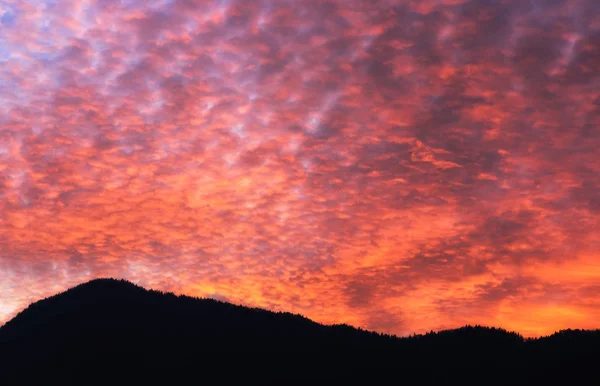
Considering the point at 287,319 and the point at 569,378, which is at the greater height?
the point at 287,319

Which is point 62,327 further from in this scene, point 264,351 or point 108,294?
point 264,351

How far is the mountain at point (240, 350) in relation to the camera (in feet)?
92.8

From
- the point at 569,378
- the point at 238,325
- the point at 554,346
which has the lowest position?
the point at 569,378

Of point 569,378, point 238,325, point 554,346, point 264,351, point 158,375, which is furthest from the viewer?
point 238,325

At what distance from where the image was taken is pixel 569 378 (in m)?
24.7

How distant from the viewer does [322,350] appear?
3319cm

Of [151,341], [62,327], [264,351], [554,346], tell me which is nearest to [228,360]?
[264,351]

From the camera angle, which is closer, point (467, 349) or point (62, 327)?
point (467, 349)

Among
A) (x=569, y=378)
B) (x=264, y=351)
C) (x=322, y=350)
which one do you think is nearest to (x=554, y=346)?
(x=569, y=378)

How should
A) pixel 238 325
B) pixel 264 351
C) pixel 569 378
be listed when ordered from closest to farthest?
1. pixel 569 378
2. pixel 264 351
3. pixel 238 325

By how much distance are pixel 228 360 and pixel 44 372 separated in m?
10.8

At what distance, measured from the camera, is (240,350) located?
108 ft

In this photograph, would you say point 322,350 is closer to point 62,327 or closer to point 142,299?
point 142,299

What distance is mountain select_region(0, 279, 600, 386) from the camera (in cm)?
2830
